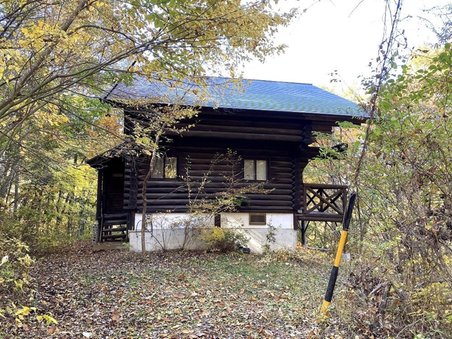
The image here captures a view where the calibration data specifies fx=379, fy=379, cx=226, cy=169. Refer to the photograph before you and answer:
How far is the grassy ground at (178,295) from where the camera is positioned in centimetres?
518

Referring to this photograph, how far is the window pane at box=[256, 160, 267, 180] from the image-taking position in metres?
13.2

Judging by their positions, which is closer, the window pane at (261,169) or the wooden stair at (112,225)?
the window pane at (261,169)

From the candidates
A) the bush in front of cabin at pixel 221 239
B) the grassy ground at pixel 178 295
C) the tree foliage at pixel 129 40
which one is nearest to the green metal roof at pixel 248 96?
the tree foliage at pixel 129 40

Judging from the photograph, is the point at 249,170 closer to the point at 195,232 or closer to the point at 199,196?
the point at 199,196

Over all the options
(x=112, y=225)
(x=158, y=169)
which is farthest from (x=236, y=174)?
(x=112, y=225)

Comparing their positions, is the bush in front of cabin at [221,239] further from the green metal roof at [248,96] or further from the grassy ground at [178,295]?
the green metal roof at [248,96]

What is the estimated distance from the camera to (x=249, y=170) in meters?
13.2

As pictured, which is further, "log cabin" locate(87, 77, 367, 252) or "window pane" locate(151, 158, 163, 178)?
"window pane" locate(151, 158, 163, 178)

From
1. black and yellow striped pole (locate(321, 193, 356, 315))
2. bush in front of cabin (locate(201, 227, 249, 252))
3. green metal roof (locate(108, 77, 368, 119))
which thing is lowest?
bush in front of cabin (locate(201, 227, 249, 252))

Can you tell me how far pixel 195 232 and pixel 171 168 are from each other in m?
2.32

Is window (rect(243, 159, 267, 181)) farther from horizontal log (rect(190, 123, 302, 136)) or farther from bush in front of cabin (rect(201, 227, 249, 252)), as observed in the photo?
bush in front of cabin (rect(201, 227, 249, 252))

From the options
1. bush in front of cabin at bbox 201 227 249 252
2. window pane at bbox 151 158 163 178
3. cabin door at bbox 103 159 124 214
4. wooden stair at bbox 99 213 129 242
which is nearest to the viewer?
bush in front of cabin at bbox 201 227 249 252

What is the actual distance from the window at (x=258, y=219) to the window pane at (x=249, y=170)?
4.20 feet

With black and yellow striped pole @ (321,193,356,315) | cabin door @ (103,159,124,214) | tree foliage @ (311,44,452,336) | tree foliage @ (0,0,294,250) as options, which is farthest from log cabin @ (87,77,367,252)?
tree foliage @ (311,44,452,336)
